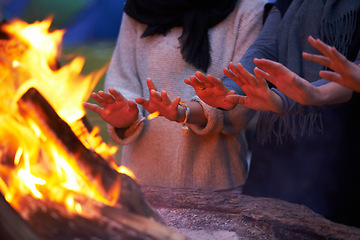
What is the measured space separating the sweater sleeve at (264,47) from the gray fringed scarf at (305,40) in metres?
0.03

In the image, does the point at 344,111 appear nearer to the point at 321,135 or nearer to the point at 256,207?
the point at 321,135

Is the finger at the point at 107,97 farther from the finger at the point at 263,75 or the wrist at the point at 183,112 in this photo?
the finger at the point at 263,75

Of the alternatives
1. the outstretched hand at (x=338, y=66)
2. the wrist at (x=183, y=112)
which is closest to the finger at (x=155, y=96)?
the wrist at (x=183, y=112)

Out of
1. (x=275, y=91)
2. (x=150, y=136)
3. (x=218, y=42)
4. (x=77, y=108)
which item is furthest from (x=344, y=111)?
(x=77, y=108)

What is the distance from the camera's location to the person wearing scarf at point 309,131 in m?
1.22

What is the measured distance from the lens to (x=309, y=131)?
133 cm

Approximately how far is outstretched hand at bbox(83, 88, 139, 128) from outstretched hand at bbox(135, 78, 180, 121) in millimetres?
65

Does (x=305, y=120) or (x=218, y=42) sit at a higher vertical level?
(x=218, y=42)

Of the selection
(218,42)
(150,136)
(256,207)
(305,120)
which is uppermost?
(218,42)

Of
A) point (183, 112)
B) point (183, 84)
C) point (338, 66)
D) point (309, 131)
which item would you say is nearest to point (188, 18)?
point (183, 84)

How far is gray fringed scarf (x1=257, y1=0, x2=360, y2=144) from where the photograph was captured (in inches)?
47.3

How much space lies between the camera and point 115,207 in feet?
2.79

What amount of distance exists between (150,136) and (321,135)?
0.67 meters

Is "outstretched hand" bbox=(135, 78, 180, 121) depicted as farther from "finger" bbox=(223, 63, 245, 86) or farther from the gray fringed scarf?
the gray fringed scarf
